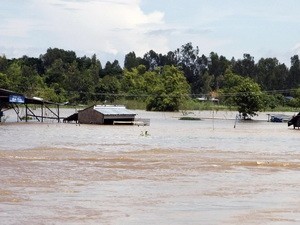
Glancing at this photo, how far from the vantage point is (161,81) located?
92125mm

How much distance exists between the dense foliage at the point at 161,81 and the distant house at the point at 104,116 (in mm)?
19276

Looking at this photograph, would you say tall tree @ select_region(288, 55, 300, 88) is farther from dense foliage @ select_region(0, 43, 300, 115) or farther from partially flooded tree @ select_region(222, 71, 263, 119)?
partially flooded tree @ select_region(222, 71, 263, 119)

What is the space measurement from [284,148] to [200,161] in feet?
32.5

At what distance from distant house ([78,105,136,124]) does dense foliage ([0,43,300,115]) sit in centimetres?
1928

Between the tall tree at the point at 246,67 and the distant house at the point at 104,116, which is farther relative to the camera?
the tall tree at the point at 246,67

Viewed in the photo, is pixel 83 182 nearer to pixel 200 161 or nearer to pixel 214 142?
pixel 200 161

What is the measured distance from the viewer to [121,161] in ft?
79.0

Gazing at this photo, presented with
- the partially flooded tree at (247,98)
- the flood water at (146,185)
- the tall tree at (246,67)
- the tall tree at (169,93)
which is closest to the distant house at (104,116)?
the partially flooded tree at (247,98)

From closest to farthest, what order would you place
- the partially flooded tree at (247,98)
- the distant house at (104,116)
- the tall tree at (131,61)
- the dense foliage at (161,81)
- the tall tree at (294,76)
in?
the distant house at (104,116) < the partially flooded tree at (247,98) < the dense foliage at (161,81) < the tall tree at (294,76) < the tall tree at (131,61)

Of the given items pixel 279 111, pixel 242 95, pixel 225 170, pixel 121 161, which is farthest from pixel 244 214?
pixel 279 111

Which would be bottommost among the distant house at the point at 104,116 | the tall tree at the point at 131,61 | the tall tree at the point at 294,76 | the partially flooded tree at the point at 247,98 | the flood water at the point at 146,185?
the flood water at the point at 146,185

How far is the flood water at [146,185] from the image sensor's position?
12.8m

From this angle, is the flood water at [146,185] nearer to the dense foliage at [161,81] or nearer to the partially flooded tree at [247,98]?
the partially flooded tree at [247,98]

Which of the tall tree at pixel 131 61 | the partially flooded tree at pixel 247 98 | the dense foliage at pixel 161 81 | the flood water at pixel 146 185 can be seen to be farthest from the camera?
the tall tree at pixel 131 61
